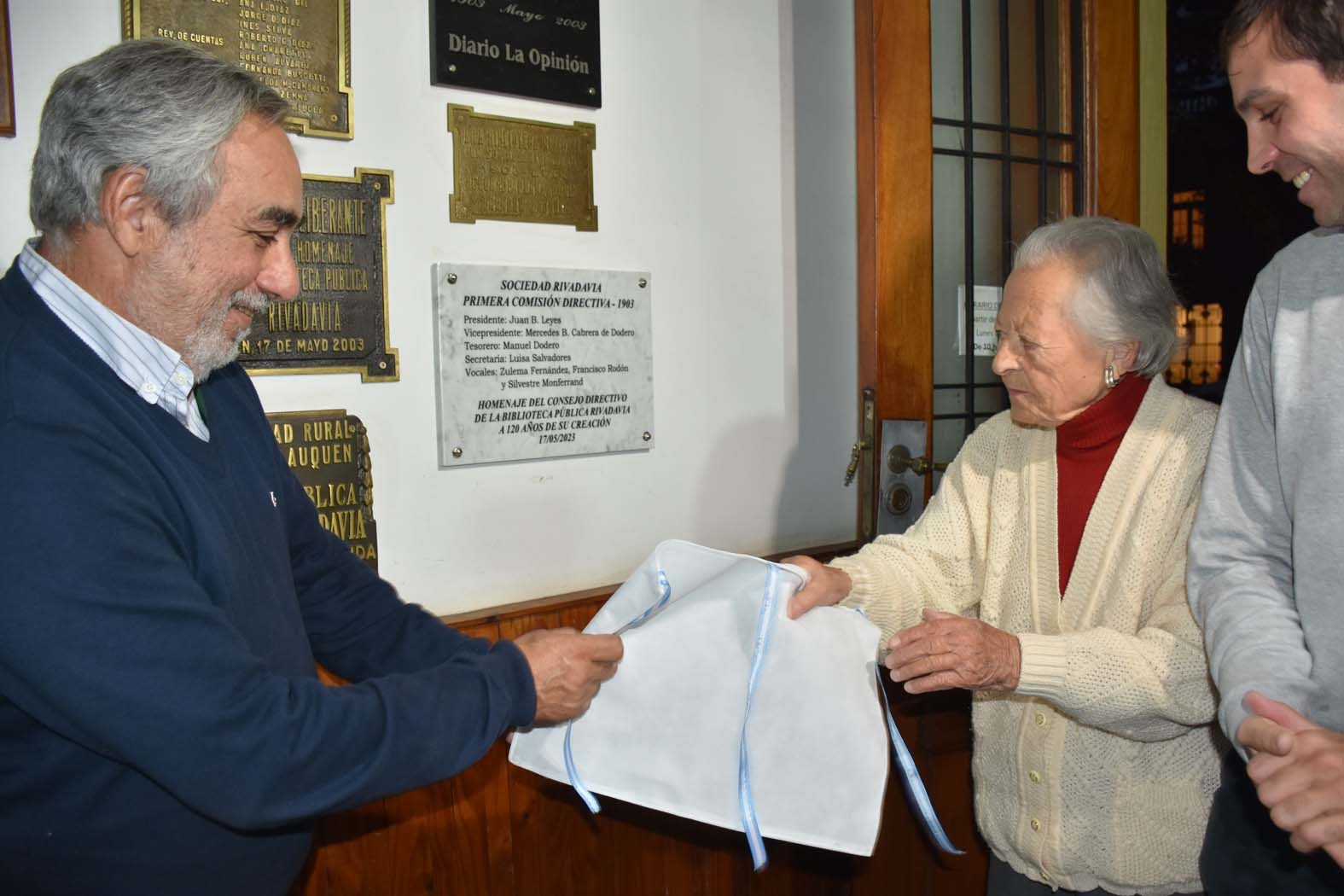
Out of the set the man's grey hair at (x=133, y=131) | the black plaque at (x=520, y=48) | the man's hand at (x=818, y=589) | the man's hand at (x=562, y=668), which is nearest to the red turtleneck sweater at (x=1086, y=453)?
the man's hand at (x=818, y=589)

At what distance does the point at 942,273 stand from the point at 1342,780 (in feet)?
6.67

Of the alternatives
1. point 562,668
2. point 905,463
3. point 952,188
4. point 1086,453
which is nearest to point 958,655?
point 1086,453

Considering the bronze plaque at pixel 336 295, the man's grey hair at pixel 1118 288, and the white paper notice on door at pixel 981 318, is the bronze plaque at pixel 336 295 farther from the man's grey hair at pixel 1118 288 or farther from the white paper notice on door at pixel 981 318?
the white paper notice on door at pixel 981 318

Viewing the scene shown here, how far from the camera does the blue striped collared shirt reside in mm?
1382

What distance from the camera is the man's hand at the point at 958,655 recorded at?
1.78 meters

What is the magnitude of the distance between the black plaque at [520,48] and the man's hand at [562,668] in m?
1.40

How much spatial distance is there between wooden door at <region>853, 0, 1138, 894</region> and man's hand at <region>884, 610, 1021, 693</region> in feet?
3.57

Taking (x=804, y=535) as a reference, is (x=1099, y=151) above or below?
above

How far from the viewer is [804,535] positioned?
3166 mm

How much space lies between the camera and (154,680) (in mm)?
1221

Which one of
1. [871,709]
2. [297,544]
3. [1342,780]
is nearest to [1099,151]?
[871,709]

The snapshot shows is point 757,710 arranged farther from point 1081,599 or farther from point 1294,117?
point 1294,117

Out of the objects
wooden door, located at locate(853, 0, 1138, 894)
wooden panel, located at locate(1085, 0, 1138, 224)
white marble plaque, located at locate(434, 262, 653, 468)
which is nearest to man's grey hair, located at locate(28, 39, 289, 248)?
white marble plaque, located at locate(434, 262, 653, 468)

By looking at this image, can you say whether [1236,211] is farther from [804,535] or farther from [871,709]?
[871,709]
